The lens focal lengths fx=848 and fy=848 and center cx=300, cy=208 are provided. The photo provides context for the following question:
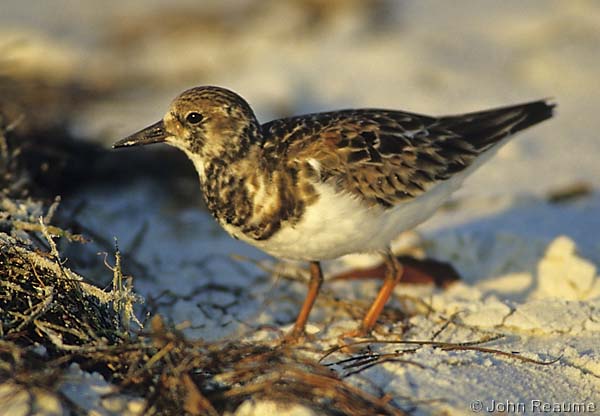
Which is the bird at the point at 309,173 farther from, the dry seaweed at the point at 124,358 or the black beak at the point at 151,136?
the dry seaweed at the point at 124,358

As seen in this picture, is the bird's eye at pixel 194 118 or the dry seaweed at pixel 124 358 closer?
the dry seaweed at pixel 124 358

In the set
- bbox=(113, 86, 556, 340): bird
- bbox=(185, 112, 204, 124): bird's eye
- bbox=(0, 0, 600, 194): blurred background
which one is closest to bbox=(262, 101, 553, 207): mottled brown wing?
bbox=(113, 86, 556, 340): bird

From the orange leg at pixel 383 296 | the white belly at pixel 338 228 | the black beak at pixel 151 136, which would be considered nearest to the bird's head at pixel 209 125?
the black beak at pixel 151 136

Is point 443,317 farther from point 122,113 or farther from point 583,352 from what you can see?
point 122,113

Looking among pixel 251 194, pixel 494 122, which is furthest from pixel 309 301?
pixel 494 122

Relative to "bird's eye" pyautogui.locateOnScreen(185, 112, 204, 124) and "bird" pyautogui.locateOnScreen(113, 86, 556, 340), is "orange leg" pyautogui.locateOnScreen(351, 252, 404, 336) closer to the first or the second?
"bird" pyautogui.locateOnScreen(113, 86, 556, 340)

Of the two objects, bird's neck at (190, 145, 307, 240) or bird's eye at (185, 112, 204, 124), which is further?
bird's eye at (185, 112, 204, 124)

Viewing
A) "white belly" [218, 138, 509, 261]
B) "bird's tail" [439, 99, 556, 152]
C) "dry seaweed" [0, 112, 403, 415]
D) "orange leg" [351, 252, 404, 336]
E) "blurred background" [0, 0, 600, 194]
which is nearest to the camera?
"dry seaweed" [0, 112, 403, 415]
